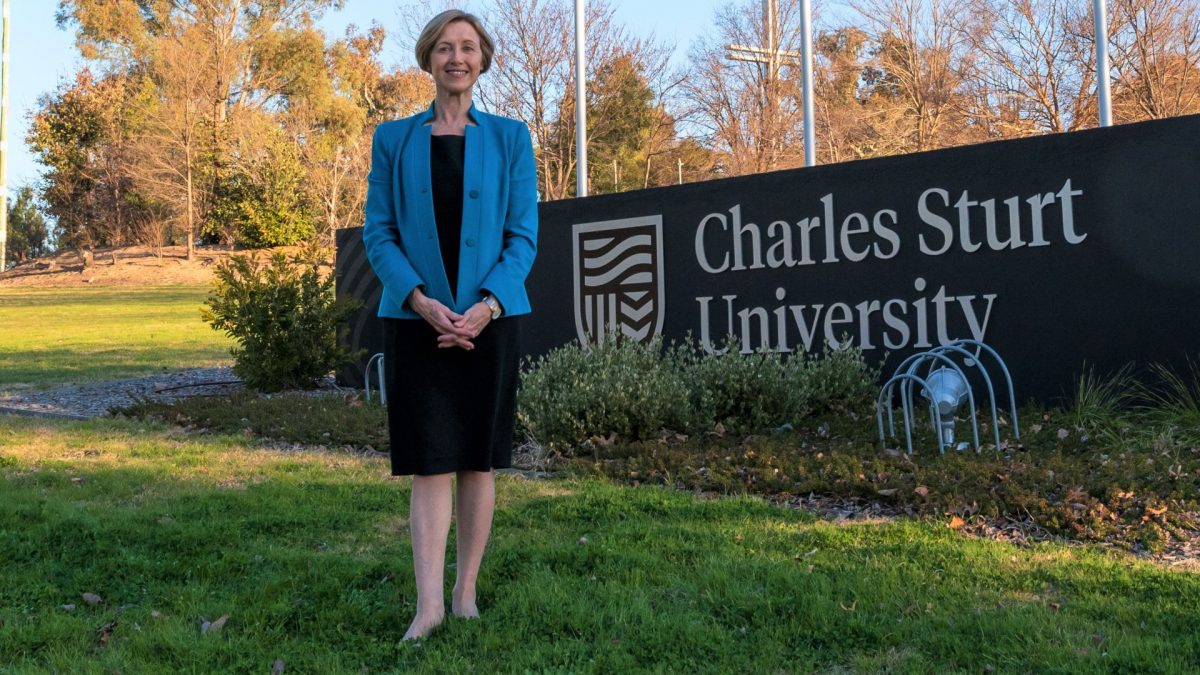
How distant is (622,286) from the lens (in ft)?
36.0

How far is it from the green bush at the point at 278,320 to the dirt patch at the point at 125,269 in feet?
84.8

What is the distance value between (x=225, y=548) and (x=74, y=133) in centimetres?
4576

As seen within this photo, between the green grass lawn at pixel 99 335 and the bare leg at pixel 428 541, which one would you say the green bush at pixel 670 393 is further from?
the green grass lawn at pixel 99 335

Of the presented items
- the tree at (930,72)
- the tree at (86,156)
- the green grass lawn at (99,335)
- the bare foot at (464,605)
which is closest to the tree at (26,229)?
the tree at (86,156)

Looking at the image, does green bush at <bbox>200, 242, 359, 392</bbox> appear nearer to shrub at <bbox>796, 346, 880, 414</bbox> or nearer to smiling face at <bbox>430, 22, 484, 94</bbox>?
shrub at <bbox>796, 346, 880, 414</bbox>

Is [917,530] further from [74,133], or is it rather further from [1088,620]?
[74,133]

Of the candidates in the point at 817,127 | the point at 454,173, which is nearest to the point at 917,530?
the point at 454,173

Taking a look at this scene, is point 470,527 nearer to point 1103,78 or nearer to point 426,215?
point 426,215

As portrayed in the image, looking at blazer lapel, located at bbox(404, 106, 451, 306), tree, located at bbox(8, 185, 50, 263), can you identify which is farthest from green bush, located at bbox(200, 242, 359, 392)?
tree, located at bbox(8, 185, 50, 263)

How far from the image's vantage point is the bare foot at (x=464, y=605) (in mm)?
3838

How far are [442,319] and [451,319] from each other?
0.03 metres

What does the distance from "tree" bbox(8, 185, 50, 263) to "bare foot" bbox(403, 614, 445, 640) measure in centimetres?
5441

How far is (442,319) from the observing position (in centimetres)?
341

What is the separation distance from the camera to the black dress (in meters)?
3.54
